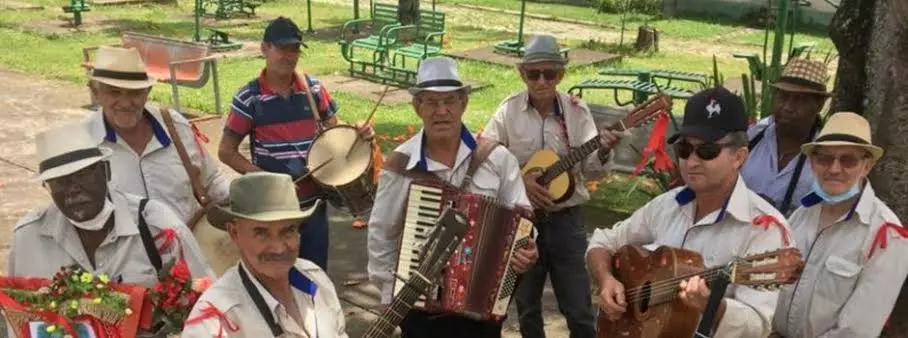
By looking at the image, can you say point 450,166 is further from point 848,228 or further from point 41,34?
point 41,34

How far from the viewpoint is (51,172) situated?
13.6 feet

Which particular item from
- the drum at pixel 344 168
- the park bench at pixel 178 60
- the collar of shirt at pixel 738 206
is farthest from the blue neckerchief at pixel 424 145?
the park bench at pixel 178 60

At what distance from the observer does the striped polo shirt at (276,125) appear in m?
6.08

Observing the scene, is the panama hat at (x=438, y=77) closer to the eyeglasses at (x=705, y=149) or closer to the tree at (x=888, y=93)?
the eyeglasses at (x=705, y=149)

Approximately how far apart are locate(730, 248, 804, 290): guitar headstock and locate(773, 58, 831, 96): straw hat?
1602 mm

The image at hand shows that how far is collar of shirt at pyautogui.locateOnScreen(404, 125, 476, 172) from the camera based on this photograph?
16.2ft

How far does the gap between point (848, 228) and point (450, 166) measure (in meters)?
1.74

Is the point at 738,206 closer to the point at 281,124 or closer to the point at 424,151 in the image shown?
the point at 424,151

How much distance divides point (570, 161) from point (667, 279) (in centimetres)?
191

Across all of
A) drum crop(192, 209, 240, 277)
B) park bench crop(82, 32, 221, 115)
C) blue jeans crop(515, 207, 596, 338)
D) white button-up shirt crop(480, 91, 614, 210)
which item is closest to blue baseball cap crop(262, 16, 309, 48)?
white button-up shirt crop(480, 91, 614, 210)

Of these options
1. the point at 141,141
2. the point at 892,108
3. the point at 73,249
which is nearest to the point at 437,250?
the point at 73,249

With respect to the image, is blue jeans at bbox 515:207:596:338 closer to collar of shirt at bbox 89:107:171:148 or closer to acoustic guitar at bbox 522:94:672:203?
acoustic guitar at bbox 522:94:672:203

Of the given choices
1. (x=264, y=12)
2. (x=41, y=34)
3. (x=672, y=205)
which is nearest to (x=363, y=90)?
(x=41, y=34)

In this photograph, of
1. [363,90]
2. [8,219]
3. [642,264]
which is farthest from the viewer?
[363,90]
